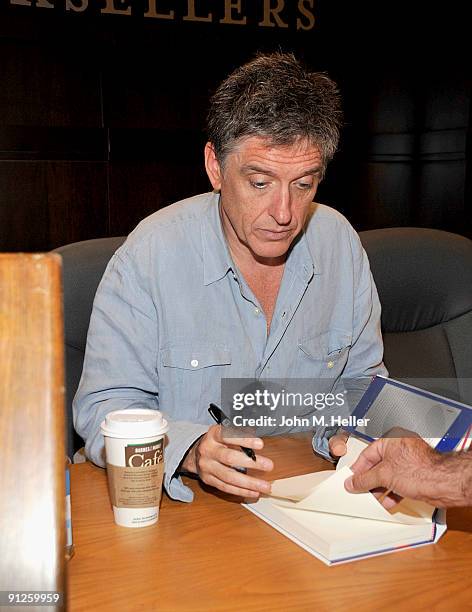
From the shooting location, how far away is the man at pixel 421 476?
Answer: 119 cm

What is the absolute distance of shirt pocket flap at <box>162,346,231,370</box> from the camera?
1.69 metres

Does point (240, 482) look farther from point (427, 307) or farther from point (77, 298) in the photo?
point (427, 307)

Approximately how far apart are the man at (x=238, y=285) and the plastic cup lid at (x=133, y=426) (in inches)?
10.2

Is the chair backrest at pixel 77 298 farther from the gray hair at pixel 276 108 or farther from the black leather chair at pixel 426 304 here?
the black leather chair at pixel 426 304

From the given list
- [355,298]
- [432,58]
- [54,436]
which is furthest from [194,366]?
[432,58]

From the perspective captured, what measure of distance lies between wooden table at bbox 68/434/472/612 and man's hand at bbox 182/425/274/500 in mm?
44

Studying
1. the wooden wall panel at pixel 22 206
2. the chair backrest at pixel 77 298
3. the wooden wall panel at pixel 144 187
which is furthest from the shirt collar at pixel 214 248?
the wooden wall panel at pixel 144 187

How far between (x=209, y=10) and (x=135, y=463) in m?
3.59

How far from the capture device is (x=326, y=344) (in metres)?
1.90

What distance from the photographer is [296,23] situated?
4.53 m

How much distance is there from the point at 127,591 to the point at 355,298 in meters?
1.12

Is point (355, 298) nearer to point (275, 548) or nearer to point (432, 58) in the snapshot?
point (275, 548)

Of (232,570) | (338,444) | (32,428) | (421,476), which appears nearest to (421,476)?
(421,476)

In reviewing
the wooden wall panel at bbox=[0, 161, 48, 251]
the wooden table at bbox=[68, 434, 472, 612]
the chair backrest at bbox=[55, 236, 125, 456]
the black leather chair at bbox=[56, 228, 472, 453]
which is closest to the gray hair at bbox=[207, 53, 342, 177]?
the chair backrest at bbox=[55, 236, 125, 456]
